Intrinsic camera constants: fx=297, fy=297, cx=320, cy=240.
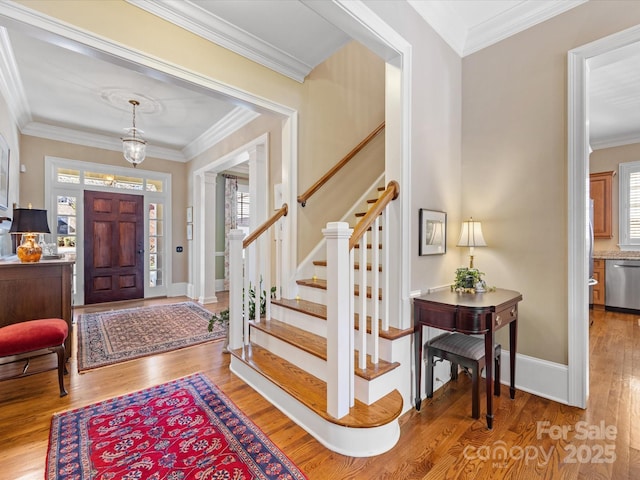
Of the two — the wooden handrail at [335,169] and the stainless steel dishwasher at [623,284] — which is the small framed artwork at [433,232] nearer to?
the wooden handrail at [335,169]

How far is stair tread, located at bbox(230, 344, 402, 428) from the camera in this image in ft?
5.49

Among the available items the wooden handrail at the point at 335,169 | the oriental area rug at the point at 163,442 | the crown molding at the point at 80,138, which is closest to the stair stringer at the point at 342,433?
the oriental area rug at the point at 163,442

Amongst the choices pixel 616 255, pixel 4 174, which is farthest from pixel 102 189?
pixel 616 255

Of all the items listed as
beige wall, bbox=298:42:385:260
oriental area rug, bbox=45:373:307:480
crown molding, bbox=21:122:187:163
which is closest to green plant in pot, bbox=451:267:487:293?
beige wall, bbox=298:42:385:260

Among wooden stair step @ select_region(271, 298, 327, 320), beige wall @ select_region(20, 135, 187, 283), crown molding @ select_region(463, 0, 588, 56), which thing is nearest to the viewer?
crown molding @ select_region(463, 0, 588, 56)

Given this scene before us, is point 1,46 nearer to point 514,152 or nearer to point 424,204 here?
point 424,204

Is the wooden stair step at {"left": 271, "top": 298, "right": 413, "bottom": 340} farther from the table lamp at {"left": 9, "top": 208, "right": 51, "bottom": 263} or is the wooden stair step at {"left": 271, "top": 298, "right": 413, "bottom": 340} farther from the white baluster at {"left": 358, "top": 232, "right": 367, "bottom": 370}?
the table lamp at {"left": 9, "top": 208, "right": 51, "bottom": 263}

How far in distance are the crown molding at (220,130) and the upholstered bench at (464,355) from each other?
3.60 m

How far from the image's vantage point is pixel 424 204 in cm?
225

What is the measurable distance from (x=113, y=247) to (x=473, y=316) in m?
6.09

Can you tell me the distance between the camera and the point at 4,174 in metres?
3.40

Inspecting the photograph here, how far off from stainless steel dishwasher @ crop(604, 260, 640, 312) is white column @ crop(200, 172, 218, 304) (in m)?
6.73

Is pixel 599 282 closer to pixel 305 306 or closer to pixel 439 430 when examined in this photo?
pixel 439 430

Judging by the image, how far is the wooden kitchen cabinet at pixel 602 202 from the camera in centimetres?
507
